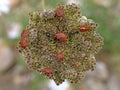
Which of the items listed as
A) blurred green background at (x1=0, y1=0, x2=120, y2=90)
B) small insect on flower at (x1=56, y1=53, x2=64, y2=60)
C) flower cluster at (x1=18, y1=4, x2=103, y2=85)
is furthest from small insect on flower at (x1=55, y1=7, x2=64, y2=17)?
blurred green background at (x1=0, y1=0, x2=120, y2=90)

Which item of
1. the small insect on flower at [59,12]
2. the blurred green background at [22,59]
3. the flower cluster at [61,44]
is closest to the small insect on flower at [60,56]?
the flower cluster at [61,44]

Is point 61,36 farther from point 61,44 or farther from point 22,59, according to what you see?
point 22,59

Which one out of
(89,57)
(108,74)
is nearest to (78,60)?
(89,57)

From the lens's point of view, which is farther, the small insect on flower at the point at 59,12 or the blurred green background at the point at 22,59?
the blurred green background at the point at 22,59

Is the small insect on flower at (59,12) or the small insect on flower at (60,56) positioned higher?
the small insect on flower at (59,12)

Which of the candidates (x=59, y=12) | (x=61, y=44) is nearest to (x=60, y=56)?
(x=61, y=44)

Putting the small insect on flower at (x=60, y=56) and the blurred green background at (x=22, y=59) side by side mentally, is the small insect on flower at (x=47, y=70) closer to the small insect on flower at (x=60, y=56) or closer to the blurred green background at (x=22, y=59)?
the small insect on flower at (x=60, y=56)
